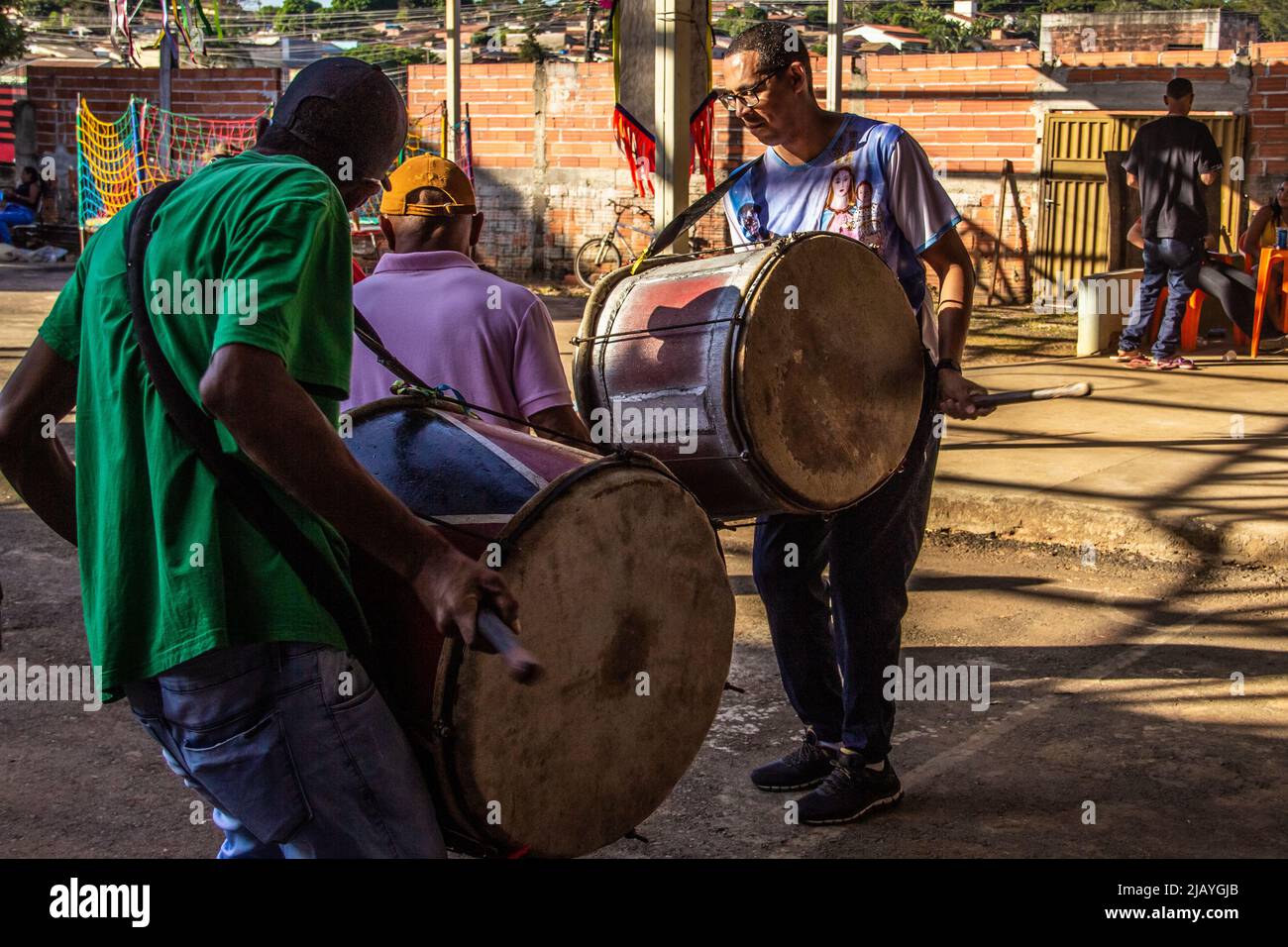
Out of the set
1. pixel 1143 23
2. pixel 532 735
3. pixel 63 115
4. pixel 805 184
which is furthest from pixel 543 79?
pixel 1143 23

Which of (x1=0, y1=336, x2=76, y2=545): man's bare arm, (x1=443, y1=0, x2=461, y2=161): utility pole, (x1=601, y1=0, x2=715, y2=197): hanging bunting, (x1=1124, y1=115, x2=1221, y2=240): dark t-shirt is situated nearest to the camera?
(x1=0, y1=336, x2=76, y2=545): man's bare arm

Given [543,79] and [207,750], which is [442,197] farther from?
[543,79]

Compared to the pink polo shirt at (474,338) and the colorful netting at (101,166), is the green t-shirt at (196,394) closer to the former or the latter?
the pink polo shirt at (474,338)

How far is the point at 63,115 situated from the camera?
19.7 meters

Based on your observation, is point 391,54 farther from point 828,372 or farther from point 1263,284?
point 828,372

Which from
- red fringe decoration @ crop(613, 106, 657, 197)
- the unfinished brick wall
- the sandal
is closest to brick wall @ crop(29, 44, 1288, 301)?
the unfinished brick wall

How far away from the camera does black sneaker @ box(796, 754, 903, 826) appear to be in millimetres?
3707

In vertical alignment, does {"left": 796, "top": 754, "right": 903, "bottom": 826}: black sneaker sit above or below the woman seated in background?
below

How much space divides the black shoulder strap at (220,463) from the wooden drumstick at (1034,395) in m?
1.58

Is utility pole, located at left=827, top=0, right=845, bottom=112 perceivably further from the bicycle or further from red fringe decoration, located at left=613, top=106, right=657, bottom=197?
red fringe decoration, located at left=613, top=106, right=657, bottom=197

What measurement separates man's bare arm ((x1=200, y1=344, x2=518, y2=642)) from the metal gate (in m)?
13.2

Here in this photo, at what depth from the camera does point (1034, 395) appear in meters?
3.09

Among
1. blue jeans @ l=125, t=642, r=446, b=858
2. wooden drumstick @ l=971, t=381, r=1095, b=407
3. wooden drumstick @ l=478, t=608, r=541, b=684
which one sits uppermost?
wooden drumstick @ l=971, t=381, r=1095, b=407

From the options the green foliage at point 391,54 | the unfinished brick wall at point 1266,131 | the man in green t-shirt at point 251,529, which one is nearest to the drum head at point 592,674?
the man in green t-shirt at point 251,529
